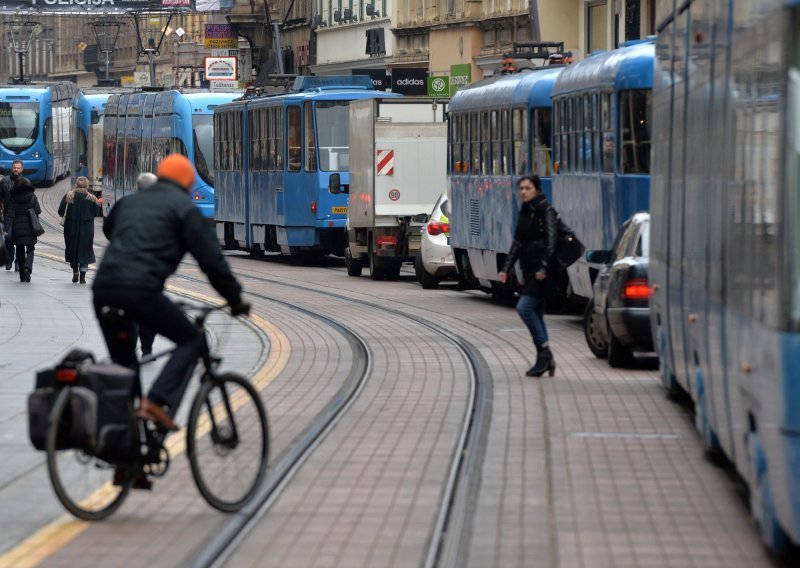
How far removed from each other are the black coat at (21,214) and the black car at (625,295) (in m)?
14.6

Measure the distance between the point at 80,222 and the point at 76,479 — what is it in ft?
69.8

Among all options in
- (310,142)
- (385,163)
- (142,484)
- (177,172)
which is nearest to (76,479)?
(142,484)

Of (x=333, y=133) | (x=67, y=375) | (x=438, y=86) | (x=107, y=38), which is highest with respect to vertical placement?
(x=107, y=38)

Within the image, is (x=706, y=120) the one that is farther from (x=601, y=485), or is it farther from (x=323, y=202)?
(x=323, y=202)

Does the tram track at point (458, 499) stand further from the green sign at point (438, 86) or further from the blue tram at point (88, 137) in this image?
the blue tram at point (88, 137)

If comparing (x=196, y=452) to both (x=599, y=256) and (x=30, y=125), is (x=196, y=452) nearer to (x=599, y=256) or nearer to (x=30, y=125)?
(x=599, y=256)

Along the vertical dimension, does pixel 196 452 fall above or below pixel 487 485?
above

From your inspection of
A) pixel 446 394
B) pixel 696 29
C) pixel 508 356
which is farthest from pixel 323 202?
pixel 696 29

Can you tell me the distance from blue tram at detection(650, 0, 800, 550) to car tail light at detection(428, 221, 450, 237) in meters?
18.0

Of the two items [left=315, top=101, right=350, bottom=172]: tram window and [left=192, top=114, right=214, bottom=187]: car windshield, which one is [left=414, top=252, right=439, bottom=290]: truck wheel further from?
[left=192, top=114, right=214, bottom=187]: car windshield

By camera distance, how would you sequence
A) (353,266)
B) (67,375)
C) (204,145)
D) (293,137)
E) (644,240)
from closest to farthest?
(67,375) → (644,240) → (353,266) → (293,137) → (204,145)

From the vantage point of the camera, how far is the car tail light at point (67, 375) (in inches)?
345

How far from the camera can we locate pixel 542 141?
1012 inches

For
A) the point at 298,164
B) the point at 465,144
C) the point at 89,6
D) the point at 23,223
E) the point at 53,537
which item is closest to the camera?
the point at 53,537
